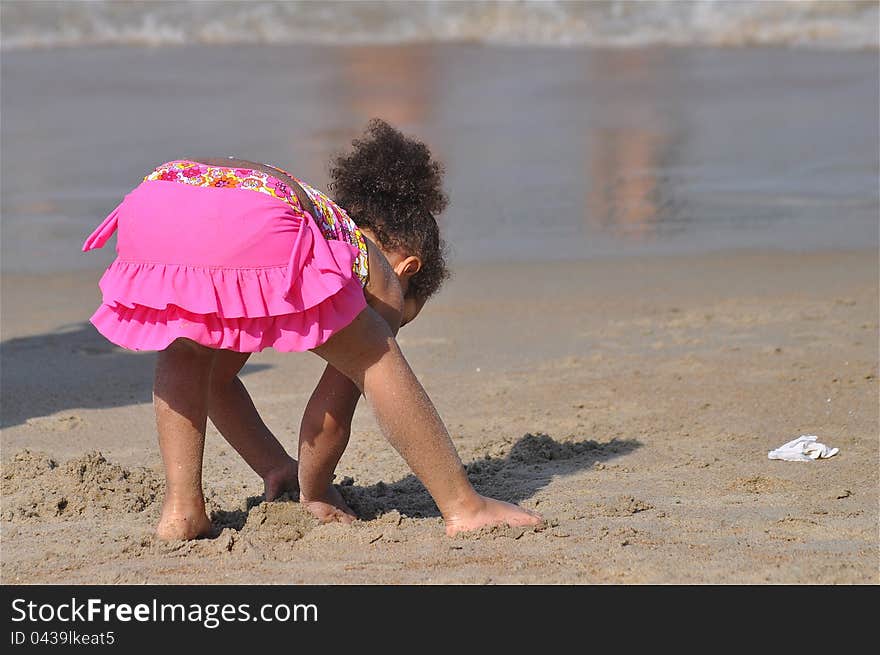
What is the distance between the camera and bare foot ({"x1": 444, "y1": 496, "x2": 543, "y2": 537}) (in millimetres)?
3264

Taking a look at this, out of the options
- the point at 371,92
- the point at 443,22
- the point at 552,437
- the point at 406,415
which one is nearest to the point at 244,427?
the point at 406,415

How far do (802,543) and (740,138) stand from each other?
7.57 meters

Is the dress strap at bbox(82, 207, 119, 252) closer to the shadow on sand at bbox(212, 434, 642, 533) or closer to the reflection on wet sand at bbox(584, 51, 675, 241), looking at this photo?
the shadow on sand at bbox(212, 434, 642, 533)

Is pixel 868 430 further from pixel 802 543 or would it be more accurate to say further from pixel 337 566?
pixel 337 566

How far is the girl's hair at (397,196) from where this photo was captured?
3334 millimetres

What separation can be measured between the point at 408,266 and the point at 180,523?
89 cm

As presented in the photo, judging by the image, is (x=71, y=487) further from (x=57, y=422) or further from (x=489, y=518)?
(x=489, y=518)

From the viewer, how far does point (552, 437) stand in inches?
180

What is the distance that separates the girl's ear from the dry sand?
665mm

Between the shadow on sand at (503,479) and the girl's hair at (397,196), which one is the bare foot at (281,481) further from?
the girl's hair at (397,196)

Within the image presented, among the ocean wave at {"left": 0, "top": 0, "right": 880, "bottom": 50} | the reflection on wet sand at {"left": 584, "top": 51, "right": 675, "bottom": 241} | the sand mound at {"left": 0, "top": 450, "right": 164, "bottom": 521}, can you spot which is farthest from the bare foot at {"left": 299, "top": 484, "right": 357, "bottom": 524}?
the ocean wave at {"left": 0, "top": 0, "right": 880, "bottom": 50}

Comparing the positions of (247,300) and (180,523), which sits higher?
(247,300)
